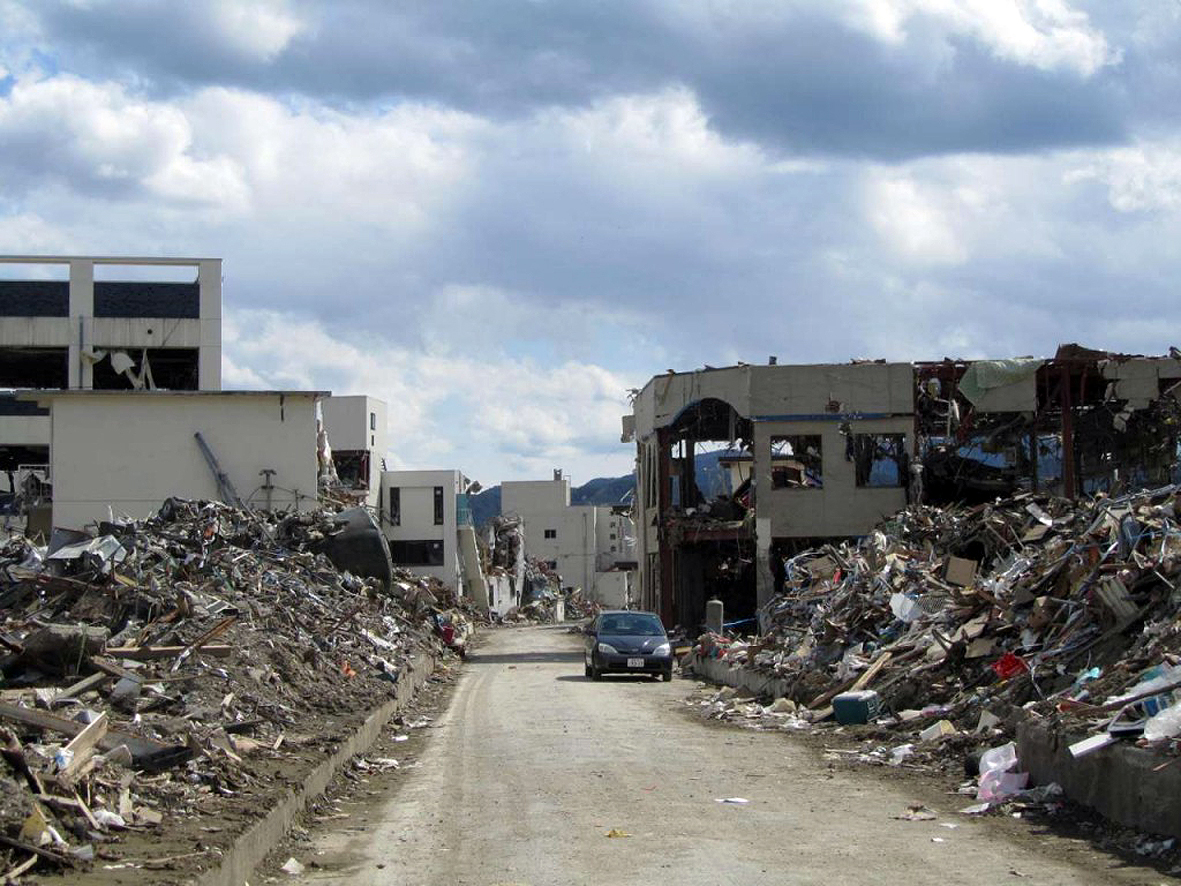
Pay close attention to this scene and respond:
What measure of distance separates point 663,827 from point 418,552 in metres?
69.3

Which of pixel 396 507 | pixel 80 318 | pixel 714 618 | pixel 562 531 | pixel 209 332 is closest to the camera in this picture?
pixel 714 618

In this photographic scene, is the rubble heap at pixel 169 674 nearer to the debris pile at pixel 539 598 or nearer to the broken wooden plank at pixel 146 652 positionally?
the broken wooden plank at pixel 146 652

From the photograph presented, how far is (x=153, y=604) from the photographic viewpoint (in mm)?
20547

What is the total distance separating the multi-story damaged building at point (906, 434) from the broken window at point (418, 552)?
3397 centimetres

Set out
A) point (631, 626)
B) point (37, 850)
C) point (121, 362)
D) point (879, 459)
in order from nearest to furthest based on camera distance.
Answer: point (37, 850)
point (631, 626)
point (879, 459)
point (121, 362)

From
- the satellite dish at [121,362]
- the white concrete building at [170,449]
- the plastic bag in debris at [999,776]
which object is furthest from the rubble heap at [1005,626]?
the satellite dish at [121,362]

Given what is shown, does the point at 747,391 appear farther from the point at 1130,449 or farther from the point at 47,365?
the point at 47,365

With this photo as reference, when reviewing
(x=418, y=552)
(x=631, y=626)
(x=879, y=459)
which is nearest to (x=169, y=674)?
(x=631, y=626)

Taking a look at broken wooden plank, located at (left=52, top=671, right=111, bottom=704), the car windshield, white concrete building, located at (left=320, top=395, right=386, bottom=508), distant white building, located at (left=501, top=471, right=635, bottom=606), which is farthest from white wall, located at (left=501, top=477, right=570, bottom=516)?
broken wooden plank, located at (left=52, top=671, right=111, bottom=704)

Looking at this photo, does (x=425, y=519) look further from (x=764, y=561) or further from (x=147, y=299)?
(x=764, y=561)

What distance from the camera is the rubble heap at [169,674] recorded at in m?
9.08

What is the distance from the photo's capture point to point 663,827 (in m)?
10.7

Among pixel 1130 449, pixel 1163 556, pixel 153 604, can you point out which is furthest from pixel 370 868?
pixel 1130 449

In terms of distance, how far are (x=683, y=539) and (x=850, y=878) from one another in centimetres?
3657
